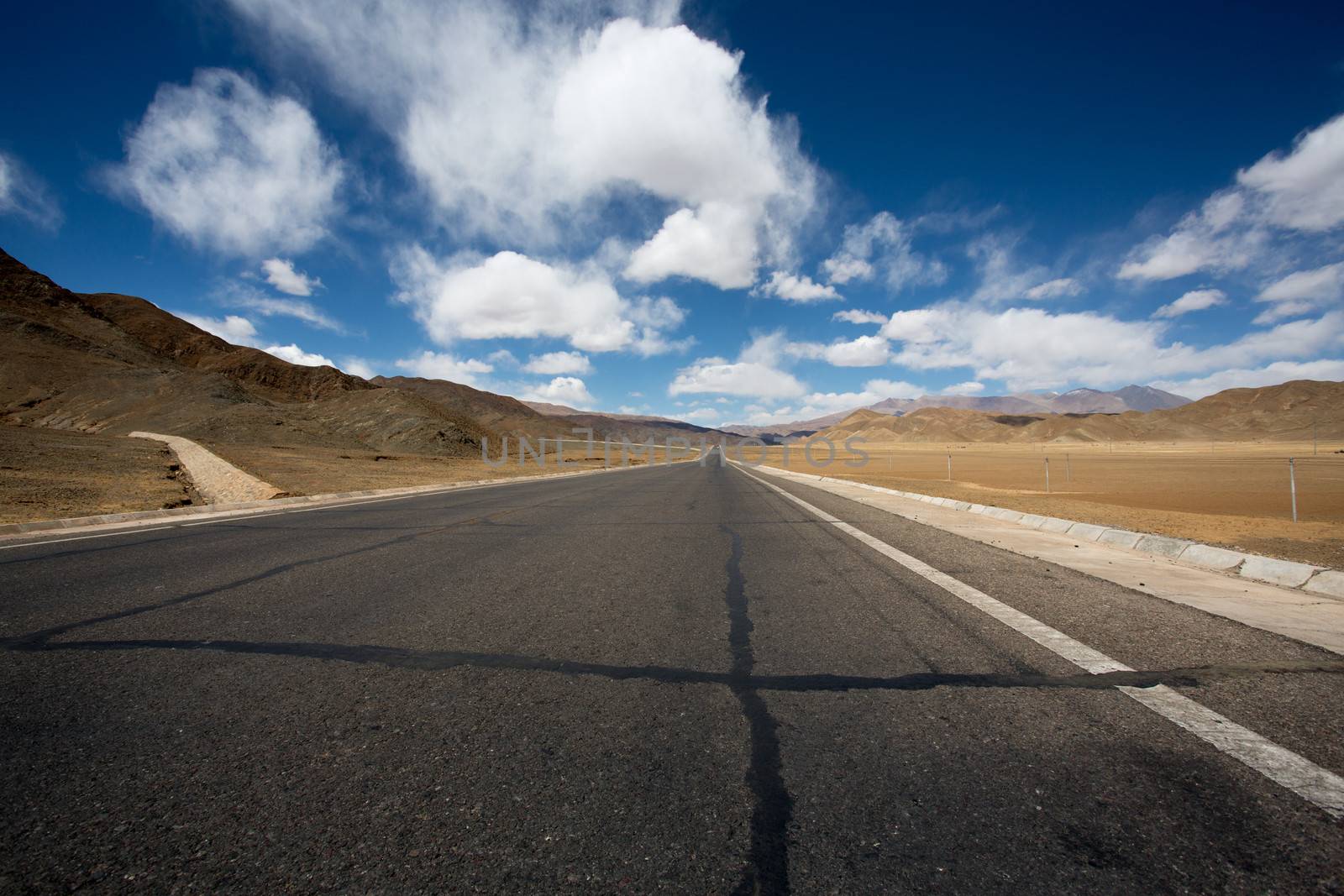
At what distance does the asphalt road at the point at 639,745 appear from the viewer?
1.72 m

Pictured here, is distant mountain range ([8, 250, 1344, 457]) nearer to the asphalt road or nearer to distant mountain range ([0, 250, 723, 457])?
distant mountain range ([0, 250, 723, 457])

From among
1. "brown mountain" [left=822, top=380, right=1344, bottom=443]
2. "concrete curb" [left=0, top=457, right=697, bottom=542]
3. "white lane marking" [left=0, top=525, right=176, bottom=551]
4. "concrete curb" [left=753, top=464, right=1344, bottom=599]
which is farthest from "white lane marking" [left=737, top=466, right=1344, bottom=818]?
"brown mountain" [left=822, top=380, right=1344, bottom=443]

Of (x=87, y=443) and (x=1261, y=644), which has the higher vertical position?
(x=87, y=443)

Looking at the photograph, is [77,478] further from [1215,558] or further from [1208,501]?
[1208,501]

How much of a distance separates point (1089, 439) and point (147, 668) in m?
182

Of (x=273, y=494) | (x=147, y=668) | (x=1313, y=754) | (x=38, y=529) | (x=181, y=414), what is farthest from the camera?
(x=181, y=414)

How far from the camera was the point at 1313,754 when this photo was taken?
7.44ft

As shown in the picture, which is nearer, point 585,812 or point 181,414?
point 585,812

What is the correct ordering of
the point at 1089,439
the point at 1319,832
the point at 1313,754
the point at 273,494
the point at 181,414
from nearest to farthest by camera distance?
the point at 1319,832 → the point at 1313,754 → the point at 273,494 → the point at 181,414 → the point at 1089,439

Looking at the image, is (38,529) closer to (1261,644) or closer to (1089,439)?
(1261,644)

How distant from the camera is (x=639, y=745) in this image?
2457mm

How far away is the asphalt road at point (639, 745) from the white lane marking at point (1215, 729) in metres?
0.07

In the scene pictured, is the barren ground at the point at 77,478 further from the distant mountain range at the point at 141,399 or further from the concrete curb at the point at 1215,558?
the distant mountain range at the point at 141,399

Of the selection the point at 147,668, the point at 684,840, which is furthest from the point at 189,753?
the point at 684,840
